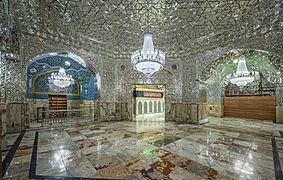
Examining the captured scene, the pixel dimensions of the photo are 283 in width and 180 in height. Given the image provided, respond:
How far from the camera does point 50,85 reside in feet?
34.4

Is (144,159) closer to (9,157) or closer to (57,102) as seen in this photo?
(9,157)

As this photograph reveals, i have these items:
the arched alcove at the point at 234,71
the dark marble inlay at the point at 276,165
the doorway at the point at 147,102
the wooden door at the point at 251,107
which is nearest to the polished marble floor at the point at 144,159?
the dark marble inlay at the point at 276,165

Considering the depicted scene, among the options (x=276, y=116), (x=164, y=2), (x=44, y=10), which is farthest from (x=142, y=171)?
(x=276, y=116)

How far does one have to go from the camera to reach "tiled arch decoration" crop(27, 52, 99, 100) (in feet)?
30.8

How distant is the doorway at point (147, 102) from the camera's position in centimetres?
939

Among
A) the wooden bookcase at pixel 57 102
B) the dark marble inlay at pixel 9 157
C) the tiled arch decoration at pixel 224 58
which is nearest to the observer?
the dark marble inlay at pixel 9 157

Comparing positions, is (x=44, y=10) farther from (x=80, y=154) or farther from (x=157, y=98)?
(x=157, y=98)

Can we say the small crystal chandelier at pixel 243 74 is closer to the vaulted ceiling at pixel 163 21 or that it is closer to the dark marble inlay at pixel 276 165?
the vaulted ceiling at pixel 163 21

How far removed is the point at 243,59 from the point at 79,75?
1273 cm

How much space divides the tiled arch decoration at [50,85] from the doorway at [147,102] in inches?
125

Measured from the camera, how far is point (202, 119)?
24.8 ft

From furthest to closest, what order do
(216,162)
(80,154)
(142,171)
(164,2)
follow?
1. (164,2)
2. (80,154)
3. (216,162)
4. (142,171)

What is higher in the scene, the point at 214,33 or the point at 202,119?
the point at 214,33

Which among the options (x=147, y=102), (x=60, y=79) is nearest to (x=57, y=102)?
(x=60, y=79)
